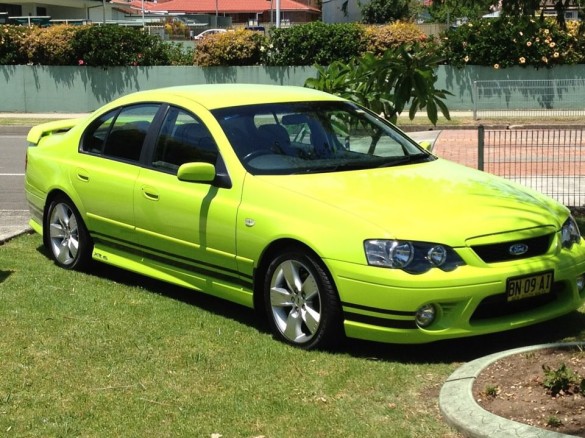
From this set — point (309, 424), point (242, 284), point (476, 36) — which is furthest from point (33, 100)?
point (309, 424)

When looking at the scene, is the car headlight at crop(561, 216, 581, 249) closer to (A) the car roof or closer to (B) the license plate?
(B) the license plate

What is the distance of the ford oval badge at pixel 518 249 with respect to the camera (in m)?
5.45

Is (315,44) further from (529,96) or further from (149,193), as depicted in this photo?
(149,193)

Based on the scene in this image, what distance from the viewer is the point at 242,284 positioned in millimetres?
6090

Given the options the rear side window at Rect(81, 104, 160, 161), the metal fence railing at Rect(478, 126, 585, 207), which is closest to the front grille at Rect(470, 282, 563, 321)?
the rear side window at Rect(81, 104, 160, 161)

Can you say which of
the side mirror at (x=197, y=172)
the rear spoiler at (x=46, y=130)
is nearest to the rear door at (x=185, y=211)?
the side mirror at (x=197, y=172)

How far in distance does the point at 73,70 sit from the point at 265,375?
2316 centimetres

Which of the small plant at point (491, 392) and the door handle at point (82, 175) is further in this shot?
the door handle at point (82, 175)

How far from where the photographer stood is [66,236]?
7758 mm

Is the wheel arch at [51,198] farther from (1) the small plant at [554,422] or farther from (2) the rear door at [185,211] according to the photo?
(1) the small plant at [554,422]

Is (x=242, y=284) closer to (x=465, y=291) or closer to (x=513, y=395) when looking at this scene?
(x=465, y=291)

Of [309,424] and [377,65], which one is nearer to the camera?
[309,424]

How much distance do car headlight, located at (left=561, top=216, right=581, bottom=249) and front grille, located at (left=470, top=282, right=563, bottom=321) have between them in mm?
299

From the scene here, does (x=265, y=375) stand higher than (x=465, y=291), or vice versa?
(x=465, y=291)
